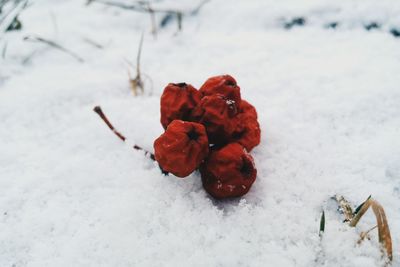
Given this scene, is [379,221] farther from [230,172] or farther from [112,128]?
[112,128]

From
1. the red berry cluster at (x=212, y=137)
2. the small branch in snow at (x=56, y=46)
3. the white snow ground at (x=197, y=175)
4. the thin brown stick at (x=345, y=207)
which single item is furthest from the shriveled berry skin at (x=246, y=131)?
the small branch in snow at (x=56, y=46)

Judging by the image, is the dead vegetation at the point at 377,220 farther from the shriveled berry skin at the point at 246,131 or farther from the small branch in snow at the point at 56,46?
the small branch in snow at the point at 56,46

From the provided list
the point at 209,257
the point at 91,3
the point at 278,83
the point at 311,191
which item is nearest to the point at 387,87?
the point at 278,83

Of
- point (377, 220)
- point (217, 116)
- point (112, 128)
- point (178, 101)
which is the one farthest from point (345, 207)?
point (112, 128)

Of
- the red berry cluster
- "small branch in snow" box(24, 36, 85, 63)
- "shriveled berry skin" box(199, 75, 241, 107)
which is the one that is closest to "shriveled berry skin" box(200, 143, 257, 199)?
the red berry cluster

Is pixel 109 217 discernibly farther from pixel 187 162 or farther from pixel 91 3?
pixel 91 3

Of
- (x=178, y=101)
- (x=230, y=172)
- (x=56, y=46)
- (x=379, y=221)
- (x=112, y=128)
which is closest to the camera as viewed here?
(x=379, y=221)
